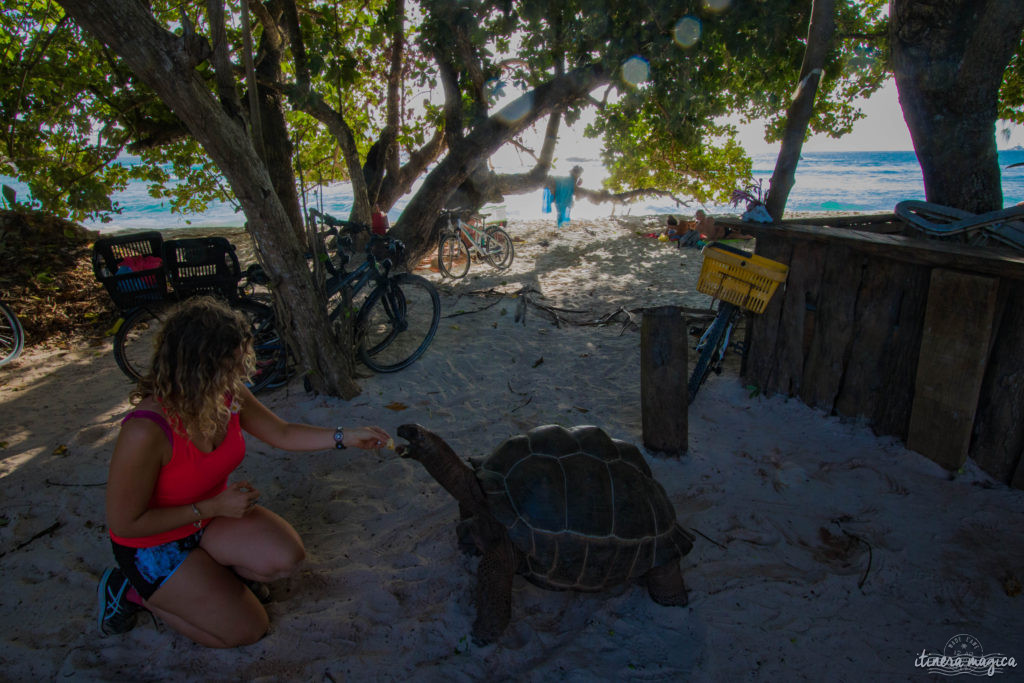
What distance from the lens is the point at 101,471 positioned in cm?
330

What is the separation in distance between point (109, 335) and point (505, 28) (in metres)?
6.33

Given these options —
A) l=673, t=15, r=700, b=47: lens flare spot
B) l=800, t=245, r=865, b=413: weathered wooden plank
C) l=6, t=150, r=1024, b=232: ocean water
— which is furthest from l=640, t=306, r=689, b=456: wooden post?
l=6, t=150, r=1024, b=232: ocean water

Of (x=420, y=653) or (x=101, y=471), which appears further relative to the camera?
(x=101, y=471)

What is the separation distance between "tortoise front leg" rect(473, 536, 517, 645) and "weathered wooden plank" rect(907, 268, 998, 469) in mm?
2920

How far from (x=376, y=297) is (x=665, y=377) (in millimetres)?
2658

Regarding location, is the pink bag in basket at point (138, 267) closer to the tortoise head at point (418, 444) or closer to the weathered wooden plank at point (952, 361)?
the tortoise head at point (418, 444)

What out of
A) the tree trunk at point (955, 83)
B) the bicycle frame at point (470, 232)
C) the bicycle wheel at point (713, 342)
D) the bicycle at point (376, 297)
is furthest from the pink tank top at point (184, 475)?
the bicycle frame at point (470, 232)

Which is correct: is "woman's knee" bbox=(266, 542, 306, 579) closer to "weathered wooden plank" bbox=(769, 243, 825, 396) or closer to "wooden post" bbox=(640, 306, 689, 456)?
"wooden post" bbox=(640, 306, 689, 456)

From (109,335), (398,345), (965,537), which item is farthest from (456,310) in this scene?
(965,537)

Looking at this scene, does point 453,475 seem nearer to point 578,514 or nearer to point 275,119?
point 578,514

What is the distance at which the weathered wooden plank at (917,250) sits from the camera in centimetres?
279

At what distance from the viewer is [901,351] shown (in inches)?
134

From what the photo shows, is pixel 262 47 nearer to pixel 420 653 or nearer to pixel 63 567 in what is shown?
pixel 63 567

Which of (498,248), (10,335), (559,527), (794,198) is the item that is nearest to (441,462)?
(559,527)
